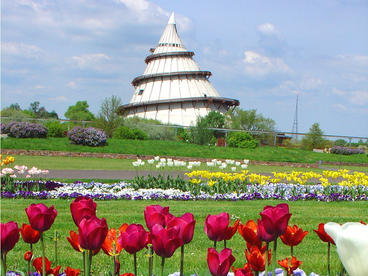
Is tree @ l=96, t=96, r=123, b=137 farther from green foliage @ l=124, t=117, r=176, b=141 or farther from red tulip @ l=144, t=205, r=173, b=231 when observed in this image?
red tulip @ l=144, t=205, r=173, b=231

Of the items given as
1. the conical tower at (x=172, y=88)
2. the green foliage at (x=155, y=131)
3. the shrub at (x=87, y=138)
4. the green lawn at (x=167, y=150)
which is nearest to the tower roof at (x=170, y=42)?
the conical tower at (x=172, y=88)

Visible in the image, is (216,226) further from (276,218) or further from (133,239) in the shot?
(133,239)

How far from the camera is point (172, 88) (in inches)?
2258

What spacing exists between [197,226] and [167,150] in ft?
68.5

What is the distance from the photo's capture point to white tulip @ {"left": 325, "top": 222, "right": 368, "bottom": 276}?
1.11 m

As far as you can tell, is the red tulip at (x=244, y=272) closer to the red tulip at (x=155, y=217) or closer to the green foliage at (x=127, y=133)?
the red tulip at (x=155, y=217)

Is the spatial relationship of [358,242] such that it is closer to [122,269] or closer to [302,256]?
[122,269]

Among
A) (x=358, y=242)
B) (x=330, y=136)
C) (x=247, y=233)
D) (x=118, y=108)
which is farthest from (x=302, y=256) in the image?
(x=330, y=136)

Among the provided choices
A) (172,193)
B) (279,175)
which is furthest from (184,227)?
(172,193)

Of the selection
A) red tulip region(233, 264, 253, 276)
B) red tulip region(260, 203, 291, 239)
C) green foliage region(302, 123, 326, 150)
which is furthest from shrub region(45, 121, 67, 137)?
red tulip region(260, 203, 291, 239)

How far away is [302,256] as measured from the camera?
4965 mm

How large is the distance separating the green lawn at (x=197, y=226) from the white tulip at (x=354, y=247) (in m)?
1.92

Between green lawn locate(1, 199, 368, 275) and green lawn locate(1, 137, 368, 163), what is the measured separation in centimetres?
1701

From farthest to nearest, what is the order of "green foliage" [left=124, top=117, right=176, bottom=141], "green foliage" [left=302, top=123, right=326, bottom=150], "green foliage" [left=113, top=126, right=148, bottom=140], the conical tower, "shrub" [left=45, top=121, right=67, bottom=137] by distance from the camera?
the conical tower, "green foliage" [left=302, top=123, right=326, bottom=150], "green foliage" [left=124, top=117, right=176, bottom=141], "green foliage" [left=113, top=126, right=148, bottom=140], "shrub" [left=45, top=121, right=67, bottom=137]
